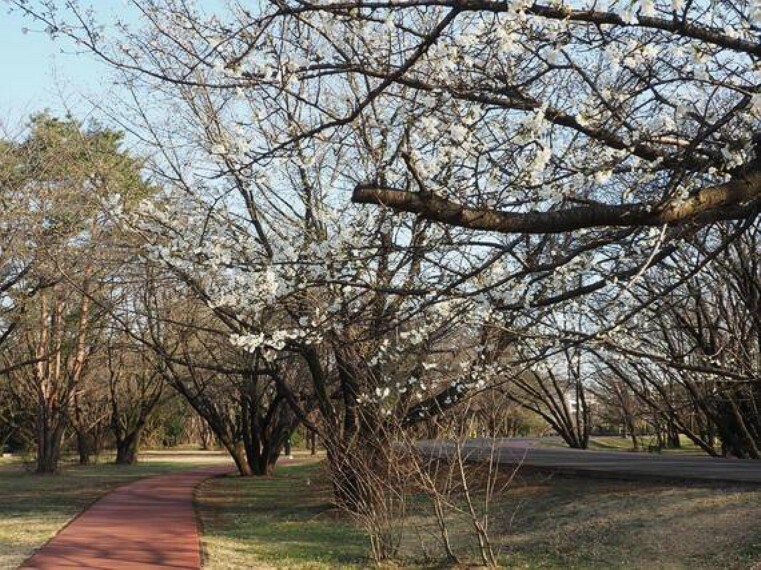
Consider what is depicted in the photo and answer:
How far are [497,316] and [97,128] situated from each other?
1788 centimetres

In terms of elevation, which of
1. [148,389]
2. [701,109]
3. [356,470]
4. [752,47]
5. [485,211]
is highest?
[148,389]

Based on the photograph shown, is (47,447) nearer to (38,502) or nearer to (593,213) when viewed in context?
(38,502)

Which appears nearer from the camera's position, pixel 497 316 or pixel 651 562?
pixel 497 316

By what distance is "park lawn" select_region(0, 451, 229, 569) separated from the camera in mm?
12883

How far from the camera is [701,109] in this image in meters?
6.72

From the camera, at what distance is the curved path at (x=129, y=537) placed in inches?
436

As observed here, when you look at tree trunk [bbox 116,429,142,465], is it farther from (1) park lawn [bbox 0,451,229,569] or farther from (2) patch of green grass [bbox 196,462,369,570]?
(2) patch of green grass [bbox 196,462,369,570]

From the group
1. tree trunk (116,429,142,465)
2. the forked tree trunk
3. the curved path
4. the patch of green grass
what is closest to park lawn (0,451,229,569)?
the curved path

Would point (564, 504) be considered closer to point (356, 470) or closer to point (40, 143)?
point (356, 470)

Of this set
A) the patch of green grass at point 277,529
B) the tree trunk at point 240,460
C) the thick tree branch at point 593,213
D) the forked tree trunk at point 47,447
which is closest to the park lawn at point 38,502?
the forked tree trunk at point 47,447

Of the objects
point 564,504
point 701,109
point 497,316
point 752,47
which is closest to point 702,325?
point 564,504

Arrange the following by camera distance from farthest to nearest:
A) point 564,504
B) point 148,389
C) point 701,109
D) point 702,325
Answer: point 148,389 → point 702,325 → point 564,504 → point 701,109

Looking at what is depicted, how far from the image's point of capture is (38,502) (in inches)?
805

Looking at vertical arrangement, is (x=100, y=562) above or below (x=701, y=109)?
below
